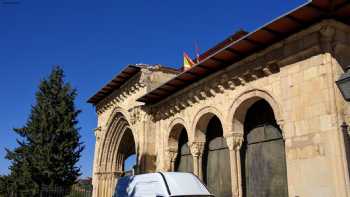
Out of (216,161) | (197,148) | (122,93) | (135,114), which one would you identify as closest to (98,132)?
Answer: (122,93)

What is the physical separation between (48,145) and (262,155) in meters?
12.5

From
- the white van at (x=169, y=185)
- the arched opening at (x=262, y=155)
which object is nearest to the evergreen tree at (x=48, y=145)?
the white van at (x=169, y=185)

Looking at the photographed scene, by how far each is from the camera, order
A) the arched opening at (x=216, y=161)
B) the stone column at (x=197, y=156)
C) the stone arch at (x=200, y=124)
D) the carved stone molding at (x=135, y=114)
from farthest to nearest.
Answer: the carved stone molding at (x=135, y=114) → the stone column at (x=197, y=156) → the stone arch at (x=200, y=124) → the arched opening at (x=216, y=161)

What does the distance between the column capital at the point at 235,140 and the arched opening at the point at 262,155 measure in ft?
1.05

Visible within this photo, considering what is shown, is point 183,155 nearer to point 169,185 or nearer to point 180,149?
point 180,149

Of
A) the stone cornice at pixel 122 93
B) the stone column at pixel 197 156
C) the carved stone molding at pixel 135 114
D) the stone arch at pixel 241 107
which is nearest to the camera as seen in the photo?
the stone arch at pixel 241 107

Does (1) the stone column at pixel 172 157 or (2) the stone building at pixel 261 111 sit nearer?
(2) the stone building at pixel 261 111

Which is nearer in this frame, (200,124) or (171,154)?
(200,124)

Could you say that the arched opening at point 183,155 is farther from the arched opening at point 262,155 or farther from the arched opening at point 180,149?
the arched opening at point 262,155

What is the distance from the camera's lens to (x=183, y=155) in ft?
42.0

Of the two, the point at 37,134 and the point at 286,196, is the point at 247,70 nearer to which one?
the point at 286,196

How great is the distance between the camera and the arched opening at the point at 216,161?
10523 mm

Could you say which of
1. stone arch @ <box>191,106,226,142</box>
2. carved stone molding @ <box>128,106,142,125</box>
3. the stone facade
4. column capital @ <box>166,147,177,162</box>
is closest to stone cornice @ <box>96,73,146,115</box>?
carved stone molding @ <box>128,106,142,125</box>

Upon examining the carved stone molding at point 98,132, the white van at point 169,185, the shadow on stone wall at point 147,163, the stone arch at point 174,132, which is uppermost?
the carved stone molding at point 98,132
